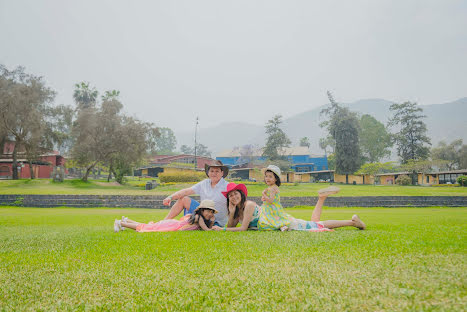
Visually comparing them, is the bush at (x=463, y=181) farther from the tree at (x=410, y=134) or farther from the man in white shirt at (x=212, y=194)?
the man in white shirt at (x=212, y=194)

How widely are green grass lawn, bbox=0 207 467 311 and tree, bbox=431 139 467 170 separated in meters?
79.2

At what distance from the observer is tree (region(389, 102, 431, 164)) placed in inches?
2266

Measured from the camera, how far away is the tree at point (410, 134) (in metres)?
57.6

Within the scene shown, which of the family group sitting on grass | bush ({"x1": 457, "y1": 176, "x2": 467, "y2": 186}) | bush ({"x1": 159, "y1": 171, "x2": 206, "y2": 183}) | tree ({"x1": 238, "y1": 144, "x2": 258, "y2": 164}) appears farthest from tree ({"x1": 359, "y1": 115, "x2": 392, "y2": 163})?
the family group sitting on grass

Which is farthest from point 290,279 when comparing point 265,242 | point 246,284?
point 265,242

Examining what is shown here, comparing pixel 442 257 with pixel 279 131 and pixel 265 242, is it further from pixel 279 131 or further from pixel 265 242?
pixel 279 131

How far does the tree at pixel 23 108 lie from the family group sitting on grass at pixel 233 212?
111ft

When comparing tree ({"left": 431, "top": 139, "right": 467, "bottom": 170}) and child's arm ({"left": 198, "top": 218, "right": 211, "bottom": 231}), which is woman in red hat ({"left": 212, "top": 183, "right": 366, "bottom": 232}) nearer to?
child's arm ({"left": 198, "top": 218, "right": 211, "bottom": 231})

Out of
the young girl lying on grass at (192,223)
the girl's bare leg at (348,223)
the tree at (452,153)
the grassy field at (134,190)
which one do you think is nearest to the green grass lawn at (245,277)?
the girl's bare leg at (348,223)

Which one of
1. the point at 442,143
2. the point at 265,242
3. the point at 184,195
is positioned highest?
the point at 442,143

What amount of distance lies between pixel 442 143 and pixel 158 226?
87060mm

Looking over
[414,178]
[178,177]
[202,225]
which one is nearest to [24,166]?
[178,177]

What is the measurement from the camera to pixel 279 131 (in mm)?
56281

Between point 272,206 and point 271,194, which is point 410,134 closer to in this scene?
point 272,206
